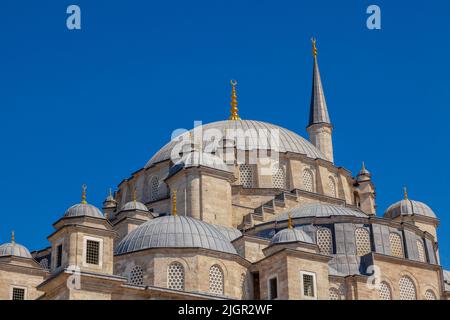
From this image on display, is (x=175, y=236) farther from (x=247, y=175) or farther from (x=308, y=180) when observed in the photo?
(x=308, y=180)

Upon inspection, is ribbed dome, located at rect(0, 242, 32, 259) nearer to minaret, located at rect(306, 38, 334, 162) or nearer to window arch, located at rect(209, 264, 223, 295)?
window arch, located at rect(209, 264, 223, 295)

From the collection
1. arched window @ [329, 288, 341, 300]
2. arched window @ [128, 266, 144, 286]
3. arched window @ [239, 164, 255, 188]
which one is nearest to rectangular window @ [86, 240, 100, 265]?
arched window @ [128, 266, 144, 286]

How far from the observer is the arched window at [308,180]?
Answer: 37.0 meters

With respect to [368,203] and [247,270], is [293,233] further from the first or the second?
[368,203]

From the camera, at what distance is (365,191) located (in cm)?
4003

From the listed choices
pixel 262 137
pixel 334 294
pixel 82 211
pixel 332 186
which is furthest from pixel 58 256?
pixel 332 186

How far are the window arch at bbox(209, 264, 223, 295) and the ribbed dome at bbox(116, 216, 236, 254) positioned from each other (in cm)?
62

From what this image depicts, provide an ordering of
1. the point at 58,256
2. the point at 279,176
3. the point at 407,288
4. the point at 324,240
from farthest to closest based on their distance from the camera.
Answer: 1. the point at 279,176
2. the point at 324,240
3. the point at 407,288
4. the point at 58,256

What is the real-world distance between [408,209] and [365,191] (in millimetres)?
3248

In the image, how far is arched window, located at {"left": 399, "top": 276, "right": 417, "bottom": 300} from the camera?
1154 inches

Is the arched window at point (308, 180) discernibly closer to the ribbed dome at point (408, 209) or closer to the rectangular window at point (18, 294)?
the ribbed dome at point (408, 209)

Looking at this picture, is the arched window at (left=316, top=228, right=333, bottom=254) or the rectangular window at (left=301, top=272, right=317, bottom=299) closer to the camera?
the rectangular window at (left=301, top=272, right=317, bottom=299)
